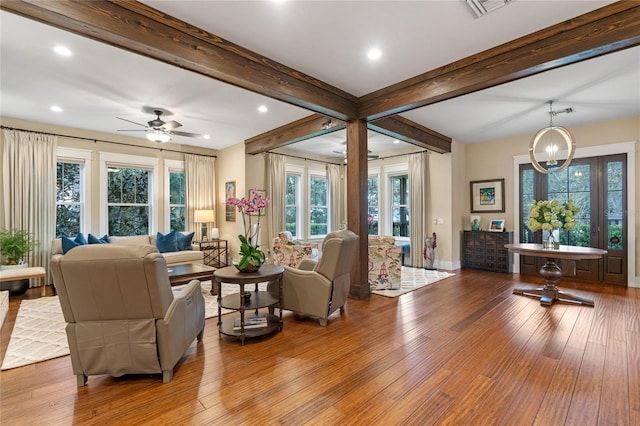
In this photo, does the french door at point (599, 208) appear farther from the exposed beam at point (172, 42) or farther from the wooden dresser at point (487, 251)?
the exposed beam at point (172, 42)

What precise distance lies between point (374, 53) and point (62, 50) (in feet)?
10.6

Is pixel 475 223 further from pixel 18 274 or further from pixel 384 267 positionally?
pixel 18 274

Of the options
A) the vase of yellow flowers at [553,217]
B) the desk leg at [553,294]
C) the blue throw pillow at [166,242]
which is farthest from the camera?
the blue throw pillow at [166,242]

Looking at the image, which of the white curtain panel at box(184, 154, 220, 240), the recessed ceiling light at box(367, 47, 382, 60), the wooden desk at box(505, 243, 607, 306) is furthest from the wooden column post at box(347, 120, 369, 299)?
the white curtain panel at box(184, 154, 220, 240)

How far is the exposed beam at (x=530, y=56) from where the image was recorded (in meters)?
2.57

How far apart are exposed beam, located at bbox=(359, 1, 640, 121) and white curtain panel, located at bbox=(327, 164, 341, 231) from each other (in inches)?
185

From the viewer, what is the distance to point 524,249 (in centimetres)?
439

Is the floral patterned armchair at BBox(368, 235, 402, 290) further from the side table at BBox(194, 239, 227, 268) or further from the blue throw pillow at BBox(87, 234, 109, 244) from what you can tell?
the blue throw pillow at BBox(87, 234, 109, 244)

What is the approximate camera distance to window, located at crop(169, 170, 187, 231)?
278 inches

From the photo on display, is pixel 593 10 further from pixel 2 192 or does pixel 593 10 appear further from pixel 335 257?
pixel 2 192

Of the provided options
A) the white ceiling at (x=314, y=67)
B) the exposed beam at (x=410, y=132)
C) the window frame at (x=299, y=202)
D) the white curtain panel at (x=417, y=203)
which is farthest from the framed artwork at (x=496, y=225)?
the window frame at (x=299, y=202)

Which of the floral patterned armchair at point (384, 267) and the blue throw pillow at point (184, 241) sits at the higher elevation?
the blue throw pillow at point (184, 241)

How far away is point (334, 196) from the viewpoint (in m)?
8.82

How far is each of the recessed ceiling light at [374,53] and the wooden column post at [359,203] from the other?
4.17 feet
